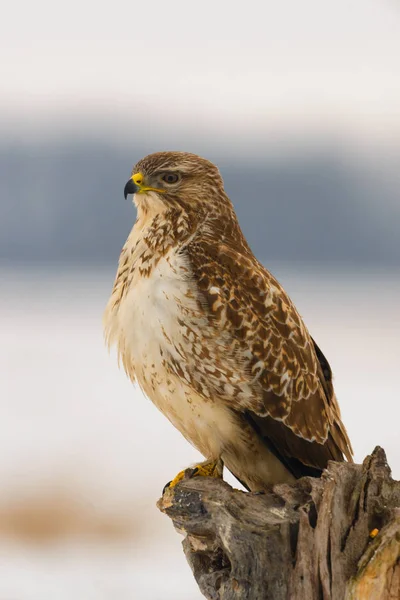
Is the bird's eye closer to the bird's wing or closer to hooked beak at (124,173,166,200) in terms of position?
hooked beak at (124,173,166,200)

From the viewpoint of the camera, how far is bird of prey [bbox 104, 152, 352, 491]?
433cm

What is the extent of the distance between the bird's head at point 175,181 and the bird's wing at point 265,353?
0.76ft

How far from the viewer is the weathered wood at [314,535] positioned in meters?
3.67

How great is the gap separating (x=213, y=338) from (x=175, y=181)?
0.75m

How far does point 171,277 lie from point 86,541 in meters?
5.31

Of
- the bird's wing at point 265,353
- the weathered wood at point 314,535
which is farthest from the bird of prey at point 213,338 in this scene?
the weathered wood at point 314,535

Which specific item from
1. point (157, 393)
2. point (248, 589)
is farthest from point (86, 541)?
point (248, 589)

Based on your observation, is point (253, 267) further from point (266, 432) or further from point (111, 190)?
point (111, 190)

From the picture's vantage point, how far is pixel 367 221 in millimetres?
29750

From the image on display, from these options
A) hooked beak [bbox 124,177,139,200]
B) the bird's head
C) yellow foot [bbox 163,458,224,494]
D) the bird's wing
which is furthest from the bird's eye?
yellow foot [bbox 163,458,224,494]

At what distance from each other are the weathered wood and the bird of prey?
572 millimetres

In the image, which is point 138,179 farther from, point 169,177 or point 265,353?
point 265,353

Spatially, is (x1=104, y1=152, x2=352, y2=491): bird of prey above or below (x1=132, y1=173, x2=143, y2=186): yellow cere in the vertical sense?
below

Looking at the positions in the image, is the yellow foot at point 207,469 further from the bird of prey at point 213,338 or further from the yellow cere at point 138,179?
the yellow cere at point 138,179
